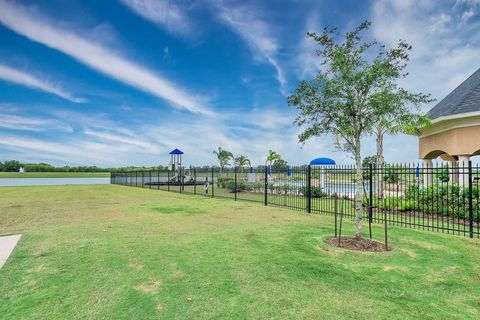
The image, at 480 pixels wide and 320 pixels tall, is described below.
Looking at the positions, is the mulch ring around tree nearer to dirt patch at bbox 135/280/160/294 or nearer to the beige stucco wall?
dirt patch at bbox 135/280/160/294

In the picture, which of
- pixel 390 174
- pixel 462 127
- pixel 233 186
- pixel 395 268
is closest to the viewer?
pixel 395 268

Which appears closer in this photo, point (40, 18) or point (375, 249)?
point (375, 249)

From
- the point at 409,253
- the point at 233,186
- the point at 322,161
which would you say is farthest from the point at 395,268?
the point at 322,161

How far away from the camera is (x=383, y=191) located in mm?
11297

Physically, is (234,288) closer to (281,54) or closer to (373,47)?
(373,47)

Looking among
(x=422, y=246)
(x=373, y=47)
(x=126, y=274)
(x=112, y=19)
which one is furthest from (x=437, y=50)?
(x=112, y=19)

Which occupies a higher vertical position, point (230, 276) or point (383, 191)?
point (383, 191)

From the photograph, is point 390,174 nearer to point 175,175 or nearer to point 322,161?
point 322,161

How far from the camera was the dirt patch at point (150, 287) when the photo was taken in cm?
393

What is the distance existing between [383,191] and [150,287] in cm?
1013

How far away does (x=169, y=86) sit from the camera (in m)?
22.9

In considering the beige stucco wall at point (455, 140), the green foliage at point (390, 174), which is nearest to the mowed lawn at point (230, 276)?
the green foliage at point (390, 174)

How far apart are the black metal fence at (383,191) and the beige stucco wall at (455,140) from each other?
712 millimetres

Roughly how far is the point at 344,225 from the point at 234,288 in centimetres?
619
